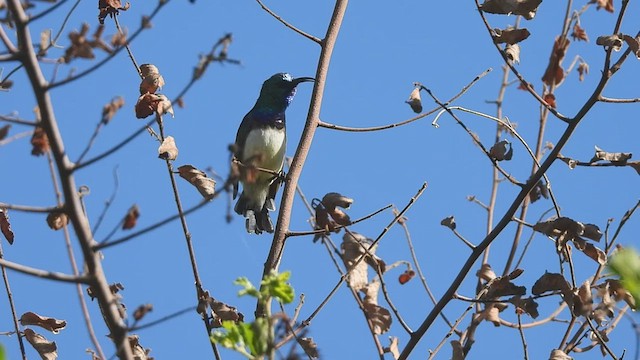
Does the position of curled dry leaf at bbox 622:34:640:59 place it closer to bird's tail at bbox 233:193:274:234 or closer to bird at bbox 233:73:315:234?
bird at bbox 233:73:315:234

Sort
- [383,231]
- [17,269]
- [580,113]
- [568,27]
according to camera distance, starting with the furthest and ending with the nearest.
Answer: [568,27]
[383,231]
[580,113]
[17,269]

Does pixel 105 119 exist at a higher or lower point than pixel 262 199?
lower

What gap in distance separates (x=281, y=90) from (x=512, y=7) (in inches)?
139

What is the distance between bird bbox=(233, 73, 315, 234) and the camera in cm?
649

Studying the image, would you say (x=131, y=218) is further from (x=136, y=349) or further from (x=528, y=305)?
(x=528, y=305)

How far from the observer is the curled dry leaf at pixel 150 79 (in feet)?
12.3

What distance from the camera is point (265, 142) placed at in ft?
22.1

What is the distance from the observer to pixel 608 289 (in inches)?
132

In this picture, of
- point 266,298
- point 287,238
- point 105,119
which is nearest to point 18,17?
point 105,119

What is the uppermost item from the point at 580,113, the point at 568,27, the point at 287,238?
the point at 568,27

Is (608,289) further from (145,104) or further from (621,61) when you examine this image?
(145,104)

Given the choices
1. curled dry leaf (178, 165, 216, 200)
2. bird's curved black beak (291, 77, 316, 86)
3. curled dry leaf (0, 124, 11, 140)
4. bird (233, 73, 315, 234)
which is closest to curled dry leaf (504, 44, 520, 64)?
curled dry leaf (178, 165, 216, 200)

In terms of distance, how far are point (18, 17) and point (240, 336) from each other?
0.93 meters

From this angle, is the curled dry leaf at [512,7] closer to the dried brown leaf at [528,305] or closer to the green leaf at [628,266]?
the dried brown leaf at [528,305]
